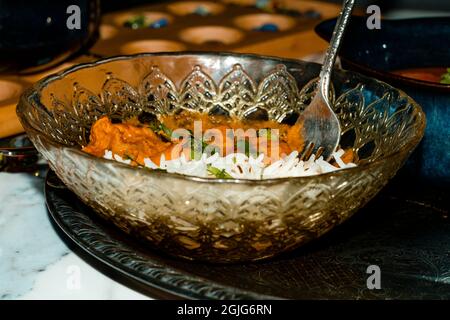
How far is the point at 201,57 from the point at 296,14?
0.84m

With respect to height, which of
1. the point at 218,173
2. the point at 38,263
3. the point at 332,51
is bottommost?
the point at 38,263

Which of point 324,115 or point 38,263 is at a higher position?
point 324,115

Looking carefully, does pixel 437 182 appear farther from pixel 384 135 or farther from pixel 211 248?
pixel 211 248

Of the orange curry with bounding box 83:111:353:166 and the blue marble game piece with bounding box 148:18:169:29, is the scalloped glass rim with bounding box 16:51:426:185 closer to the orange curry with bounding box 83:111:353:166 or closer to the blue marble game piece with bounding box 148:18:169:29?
the orange curry with bounding box 83:111:353:166

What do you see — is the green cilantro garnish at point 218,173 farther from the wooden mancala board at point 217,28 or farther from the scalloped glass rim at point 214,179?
the wooden mancala board at point 217,28

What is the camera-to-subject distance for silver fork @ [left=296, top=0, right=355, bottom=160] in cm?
86

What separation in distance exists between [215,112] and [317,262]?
0.29m

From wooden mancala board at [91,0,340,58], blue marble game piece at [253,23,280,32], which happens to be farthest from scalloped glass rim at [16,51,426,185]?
blue marble game piece at [253,23,280,32]

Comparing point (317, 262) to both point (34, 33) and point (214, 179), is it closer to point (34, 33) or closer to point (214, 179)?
point (214, 179)

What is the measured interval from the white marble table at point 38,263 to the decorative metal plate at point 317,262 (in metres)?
0.05

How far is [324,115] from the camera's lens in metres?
0.88

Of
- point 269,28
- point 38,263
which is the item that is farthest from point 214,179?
point 269,28

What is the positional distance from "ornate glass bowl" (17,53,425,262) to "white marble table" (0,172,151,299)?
0.25 ft
